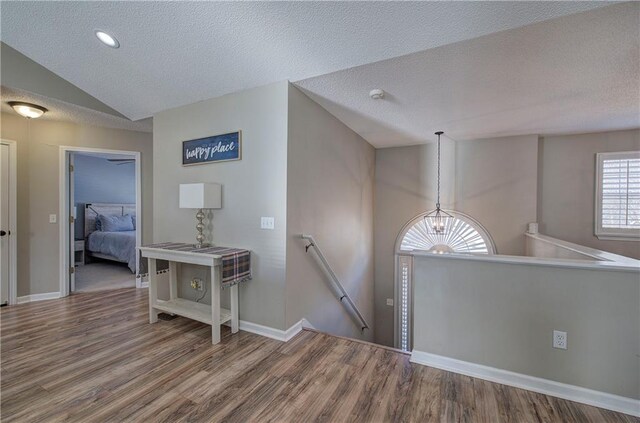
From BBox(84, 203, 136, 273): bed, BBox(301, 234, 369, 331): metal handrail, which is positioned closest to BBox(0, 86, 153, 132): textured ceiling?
Answer: BBox(84, 203, 136, 273): bed

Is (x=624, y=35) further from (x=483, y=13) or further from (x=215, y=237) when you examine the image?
(x=215, y=237)

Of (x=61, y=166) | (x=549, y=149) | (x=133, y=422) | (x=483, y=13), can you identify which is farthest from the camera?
(x=549, y=149)

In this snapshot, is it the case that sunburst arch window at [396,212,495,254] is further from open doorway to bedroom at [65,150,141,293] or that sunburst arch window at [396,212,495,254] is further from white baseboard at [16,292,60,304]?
white baseboard at [16,292,60,304]

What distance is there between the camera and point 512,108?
291cm

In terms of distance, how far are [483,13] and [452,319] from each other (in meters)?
2.13

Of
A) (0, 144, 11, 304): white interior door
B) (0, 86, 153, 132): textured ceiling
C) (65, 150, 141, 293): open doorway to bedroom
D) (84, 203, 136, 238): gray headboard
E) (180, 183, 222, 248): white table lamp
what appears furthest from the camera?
(84, 203, 136, 238): gray headboard

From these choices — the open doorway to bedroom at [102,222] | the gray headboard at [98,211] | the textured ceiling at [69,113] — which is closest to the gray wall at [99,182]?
the open doorway to bedroom at [102,222]

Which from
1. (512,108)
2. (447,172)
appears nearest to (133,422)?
(512,108)

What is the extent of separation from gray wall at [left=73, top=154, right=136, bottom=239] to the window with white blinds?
9791 mm

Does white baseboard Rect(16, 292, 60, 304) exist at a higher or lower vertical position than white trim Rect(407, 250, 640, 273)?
lower

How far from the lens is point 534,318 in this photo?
1.83 m

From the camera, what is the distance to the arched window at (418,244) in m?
4.30

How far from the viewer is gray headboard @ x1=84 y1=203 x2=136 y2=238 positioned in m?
6.27

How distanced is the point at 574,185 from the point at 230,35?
4.86m
